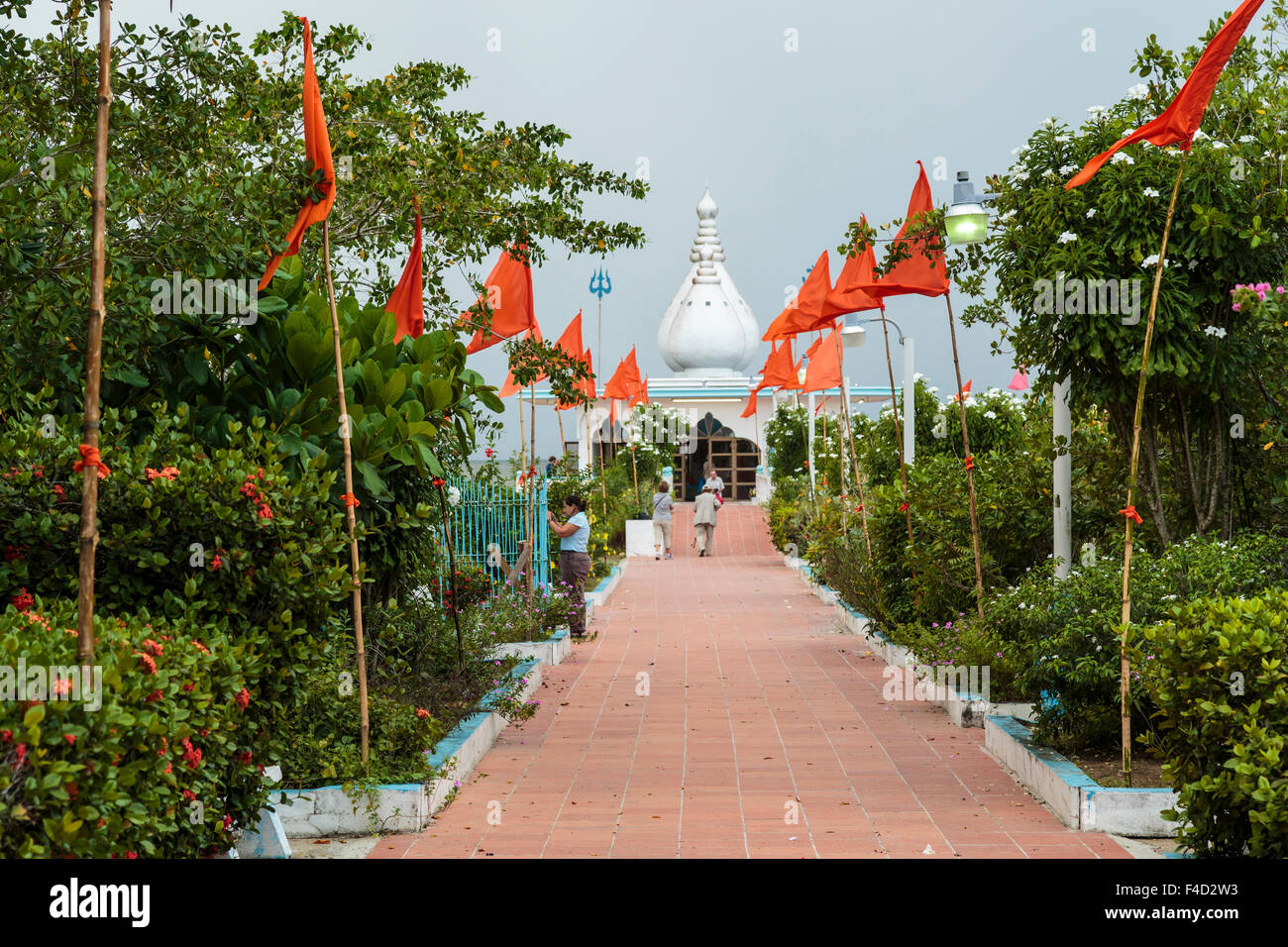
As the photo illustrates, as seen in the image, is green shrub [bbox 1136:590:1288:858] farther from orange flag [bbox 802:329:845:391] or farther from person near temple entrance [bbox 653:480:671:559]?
person near temple entrance [bbox 653:480:671:559]

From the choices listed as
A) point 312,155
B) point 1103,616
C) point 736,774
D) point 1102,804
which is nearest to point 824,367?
point 736,774

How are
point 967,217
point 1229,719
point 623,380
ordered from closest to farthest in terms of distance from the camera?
point 1229,719
point 967,217
point 623,380

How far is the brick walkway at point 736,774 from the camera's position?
603 centimetres

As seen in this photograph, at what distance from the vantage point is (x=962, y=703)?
905 centimetres

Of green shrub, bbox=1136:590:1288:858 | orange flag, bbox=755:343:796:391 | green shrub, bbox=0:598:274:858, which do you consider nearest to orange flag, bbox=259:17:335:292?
green shrub, bbox=0:598:274:858

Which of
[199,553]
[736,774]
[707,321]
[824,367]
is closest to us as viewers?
[199,553]

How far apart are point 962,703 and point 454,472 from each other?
392 centimetres

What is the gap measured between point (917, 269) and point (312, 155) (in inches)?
223

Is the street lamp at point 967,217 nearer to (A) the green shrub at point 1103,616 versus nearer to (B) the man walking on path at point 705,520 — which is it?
(A) the green shrub at point 1103,616

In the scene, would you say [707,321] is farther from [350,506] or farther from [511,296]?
[350,506]

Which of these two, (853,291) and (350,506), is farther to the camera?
(853,291)

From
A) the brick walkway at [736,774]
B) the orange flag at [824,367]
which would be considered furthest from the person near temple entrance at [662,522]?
the brick walkway at [736,774]

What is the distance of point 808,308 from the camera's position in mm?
14469

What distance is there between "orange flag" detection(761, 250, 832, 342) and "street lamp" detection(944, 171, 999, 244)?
4.05m
